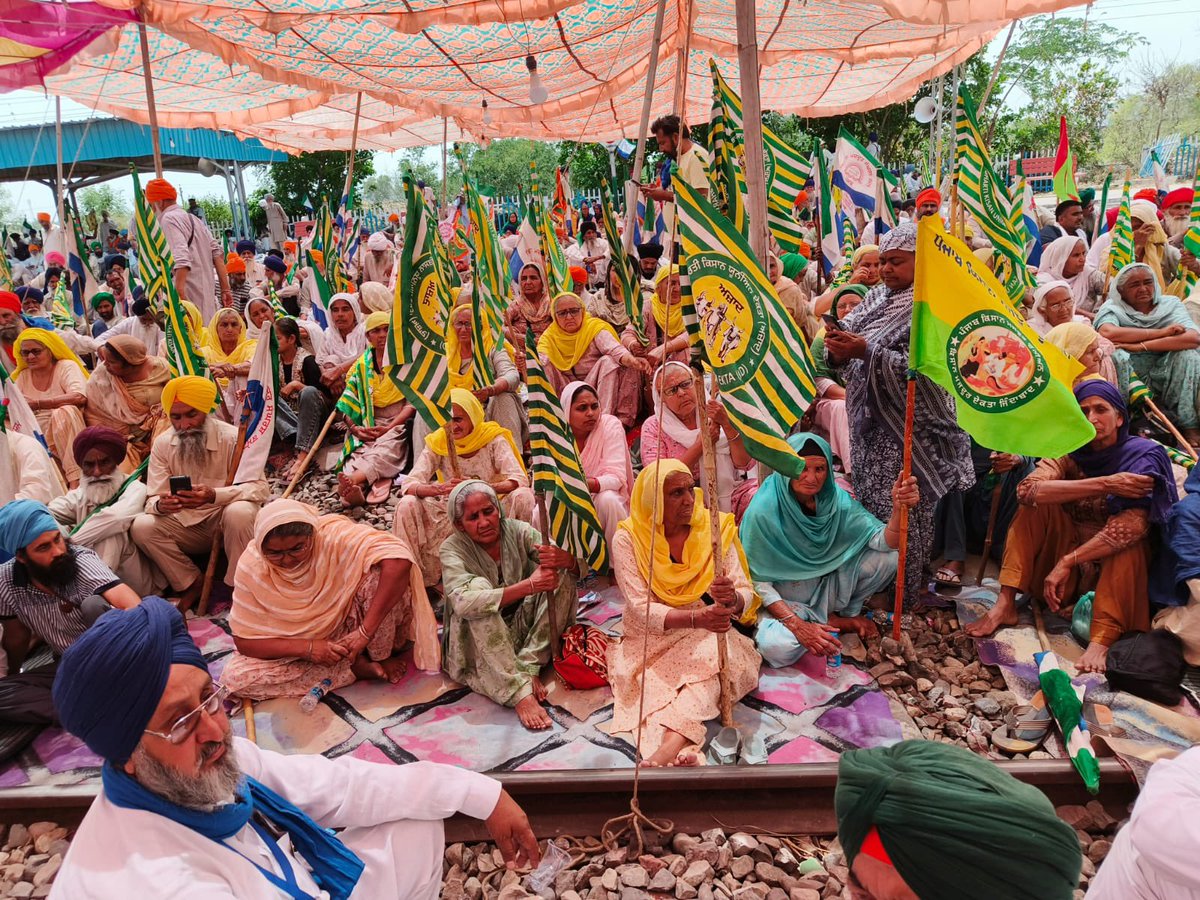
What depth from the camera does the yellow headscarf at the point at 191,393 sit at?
483cm

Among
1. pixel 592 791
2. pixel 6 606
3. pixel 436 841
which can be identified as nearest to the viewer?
pixel 436 841

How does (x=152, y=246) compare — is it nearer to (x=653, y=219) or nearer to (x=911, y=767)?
(x=653, y=219)

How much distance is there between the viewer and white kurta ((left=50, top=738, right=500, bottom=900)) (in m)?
1.61

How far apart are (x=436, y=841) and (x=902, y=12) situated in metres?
5.97

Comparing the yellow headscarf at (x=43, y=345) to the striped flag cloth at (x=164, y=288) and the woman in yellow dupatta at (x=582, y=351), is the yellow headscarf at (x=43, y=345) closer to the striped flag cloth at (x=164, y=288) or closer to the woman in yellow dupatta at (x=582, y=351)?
the striped flag cloth at (x=164, y=288)

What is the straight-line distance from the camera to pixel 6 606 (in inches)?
143

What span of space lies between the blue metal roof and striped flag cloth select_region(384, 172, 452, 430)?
17480 mm

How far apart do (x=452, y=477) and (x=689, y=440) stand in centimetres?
140

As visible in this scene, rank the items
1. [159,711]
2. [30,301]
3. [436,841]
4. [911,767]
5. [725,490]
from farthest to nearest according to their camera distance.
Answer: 1. [30,301]
2. [725,490]
3. [436,841]
4. [159,711]
5. [911,767]

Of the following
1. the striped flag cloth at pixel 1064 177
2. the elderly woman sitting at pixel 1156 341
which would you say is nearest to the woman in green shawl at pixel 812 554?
the elderly woman sitting at pixel 1156 341

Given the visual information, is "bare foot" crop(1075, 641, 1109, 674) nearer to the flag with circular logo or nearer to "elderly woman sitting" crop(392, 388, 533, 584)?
the flag with circular logo

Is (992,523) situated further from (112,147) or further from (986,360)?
(112,147)

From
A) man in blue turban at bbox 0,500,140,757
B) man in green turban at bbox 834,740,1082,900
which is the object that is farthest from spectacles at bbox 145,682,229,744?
man in blue turban at bbox 0,500,140,757

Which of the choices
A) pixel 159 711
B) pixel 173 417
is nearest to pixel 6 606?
pixel 173 417
